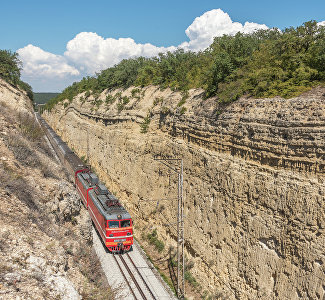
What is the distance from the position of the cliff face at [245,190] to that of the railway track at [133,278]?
3.01 metres

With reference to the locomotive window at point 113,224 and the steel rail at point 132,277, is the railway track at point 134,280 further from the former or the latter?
the locomotive window at point 113,224

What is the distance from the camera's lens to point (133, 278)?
16.2 meters

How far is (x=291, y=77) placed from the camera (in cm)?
1430

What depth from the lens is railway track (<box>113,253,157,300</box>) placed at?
1507 centimetres

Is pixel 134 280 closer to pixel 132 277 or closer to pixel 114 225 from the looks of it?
pixel 132 277

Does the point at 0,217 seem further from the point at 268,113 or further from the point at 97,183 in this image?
the point at 97,183

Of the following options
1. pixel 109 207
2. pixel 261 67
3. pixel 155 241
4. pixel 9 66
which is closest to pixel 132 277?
pixel 109 207

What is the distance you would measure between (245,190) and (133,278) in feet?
25.9

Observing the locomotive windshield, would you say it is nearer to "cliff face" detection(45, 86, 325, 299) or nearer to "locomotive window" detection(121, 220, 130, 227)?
"locomotive window" detection(121, 220, 130, 227)

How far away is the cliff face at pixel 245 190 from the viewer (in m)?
10.9

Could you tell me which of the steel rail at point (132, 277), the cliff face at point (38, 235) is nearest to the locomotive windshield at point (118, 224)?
the steel rail at point (132, 277)

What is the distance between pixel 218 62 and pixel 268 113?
6389 mm

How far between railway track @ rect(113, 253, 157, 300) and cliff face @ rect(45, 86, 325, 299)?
3014 mm

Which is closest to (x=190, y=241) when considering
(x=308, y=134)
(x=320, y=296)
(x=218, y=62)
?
(x=320, y=296)
